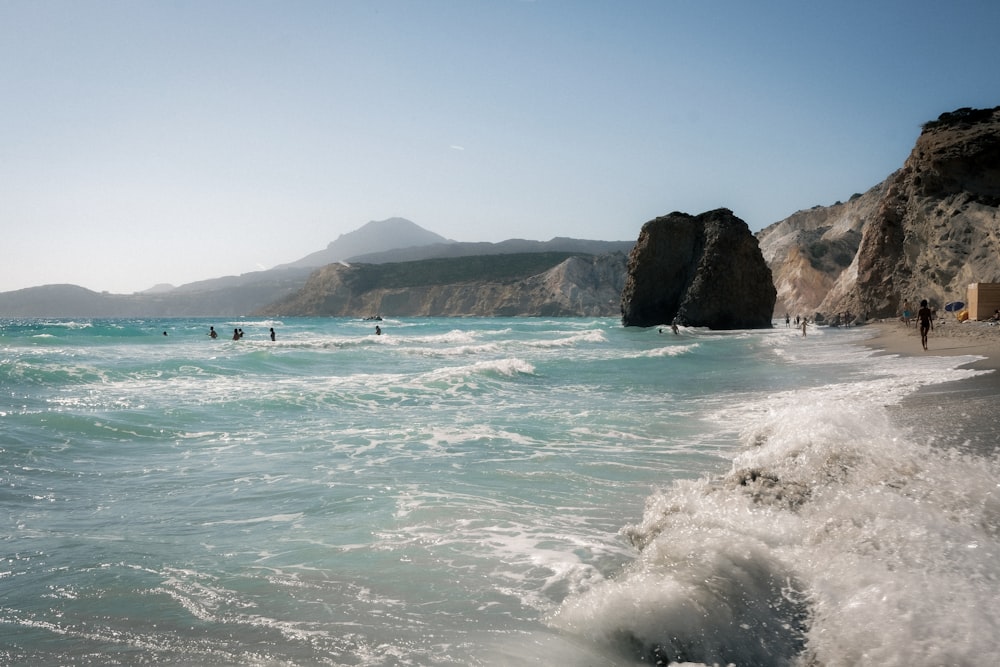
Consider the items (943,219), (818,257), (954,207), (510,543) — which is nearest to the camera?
(510,543)

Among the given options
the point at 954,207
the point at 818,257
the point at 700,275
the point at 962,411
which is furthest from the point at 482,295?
the point at 962,411

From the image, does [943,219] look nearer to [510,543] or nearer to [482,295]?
[510,543]

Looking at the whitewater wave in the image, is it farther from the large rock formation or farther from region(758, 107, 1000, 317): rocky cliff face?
the large rock formation

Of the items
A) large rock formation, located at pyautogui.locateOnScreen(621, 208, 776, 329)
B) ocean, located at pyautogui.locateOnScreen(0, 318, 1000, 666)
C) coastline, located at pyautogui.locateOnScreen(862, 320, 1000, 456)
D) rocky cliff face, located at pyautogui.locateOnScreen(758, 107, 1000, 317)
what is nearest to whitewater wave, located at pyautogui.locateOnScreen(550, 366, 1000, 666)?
ocean, located at pyautogui.locateOnScreen(0, 318, 1000, 666)

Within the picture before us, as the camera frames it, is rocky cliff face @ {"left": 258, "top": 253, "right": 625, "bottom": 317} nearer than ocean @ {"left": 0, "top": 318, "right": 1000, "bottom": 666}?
No

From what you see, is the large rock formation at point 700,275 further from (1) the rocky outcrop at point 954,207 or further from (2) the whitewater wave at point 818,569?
(2) the whitewater wave at point 818,569

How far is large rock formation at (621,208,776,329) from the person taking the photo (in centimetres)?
5588

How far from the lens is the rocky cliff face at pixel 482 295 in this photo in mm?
139500

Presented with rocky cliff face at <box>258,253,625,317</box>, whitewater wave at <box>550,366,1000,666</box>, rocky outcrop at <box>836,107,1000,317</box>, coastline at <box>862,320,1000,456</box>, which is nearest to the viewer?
whitewater wave at <box>550,366,1000,666</box>

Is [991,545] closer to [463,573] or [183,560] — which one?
[463,573]

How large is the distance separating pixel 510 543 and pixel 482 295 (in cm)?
14764

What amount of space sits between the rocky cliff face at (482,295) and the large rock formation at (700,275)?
73.3 meters

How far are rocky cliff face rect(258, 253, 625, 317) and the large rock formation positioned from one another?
73.3m

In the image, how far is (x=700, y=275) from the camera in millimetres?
56375
